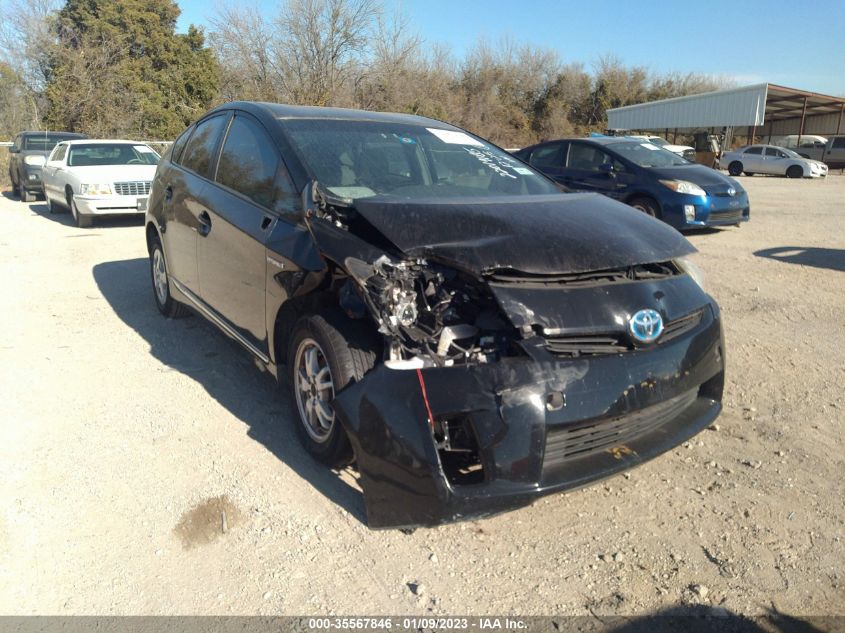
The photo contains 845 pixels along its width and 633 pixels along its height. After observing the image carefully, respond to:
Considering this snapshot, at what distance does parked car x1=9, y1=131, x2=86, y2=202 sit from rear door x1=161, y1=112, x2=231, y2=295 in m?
13.5

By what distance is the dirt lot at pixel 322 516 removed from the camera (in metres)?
2.50

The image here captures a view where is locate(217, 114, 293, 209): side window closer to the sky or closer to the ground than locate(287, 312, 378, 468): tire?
closer to the sky

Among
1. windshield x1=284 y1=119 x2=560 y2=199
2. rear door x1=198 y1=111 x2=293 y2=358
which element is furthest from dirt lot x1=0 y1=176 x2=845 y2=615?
windshield x1=284 y1=119 x2=560 y2=199

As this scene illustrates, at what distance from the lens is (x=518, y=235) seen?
2.91 metres

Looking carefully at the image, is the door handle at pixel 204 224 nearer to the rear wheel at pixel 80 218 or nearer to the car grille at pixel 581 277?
the car grille at pixel 581 277

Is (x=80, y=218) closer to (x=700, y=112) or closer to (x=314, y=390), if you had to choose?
(x=314, y=390)

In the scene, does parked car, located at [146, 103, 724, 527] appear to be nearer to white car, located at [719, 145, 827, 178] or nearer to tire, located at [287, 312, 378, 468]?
tire, located at [287, 312, 378, 468]

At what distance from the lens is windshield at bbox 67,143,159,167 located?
1256 cm

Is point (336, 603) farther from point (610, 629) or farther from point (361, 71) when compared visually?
point (361, 71)

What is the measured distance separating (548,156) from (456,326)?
9.29 m

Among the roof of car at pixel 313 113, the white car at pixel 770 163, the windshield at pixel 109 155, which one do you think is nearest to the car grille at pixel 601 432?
the roof of car at pixel 313 113

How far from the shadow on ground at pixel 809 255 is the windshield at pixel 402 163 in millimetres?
5236

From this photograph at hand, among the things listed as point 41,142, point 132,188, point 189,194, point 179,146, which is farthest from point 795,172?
point 189,194

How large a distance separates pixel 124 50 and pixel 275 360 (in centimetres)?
3259
